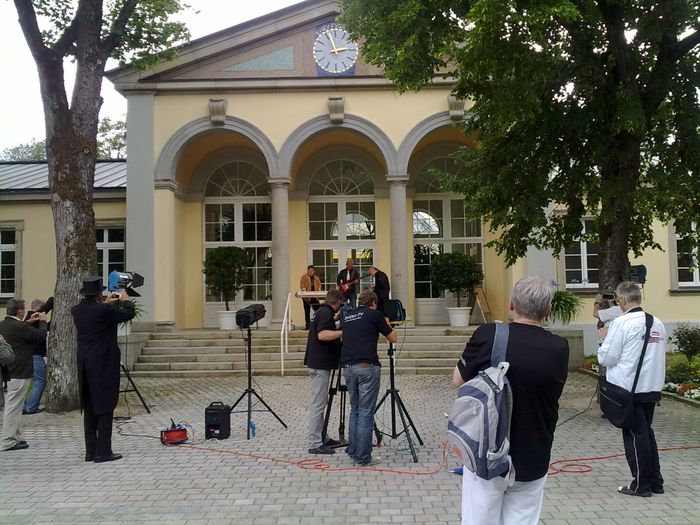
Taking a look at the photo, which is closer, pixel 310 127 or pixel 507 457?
pixel 507 457

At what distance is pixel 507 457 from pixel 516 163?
6980 mm

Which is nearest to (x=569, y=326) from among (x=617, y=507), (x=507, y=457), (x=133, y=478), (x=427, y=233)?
(x=427, y=233)

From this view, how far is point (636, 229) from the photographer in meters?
10.2

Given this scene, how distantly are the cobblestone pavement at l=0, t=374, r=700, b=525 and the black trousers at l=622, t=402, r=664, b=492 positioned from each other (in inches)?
5.9

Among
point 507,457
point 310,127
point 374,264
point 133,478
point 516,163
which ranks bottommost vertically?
point 133,478

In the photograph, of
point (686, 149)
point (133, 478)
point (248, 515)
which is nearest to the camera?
point (248, 515)

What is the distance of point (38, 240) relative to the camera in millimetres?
17469

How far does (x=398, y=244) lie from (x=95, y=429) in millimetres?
9899

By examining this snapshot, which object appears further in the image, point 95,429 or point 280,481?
point 95,429

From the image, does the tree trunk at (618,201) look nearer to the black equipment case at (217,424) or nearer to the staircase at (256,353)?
the staircase at (256,353)

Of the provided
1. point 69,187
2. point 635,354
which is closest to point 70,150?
point 69,187

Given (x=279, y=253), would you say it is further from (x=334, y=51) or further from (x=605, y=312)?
(x=605, y=312)

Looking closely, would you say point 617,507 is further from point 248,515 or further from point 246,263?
point 246,263

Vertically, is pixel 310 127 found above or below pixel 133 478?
above
